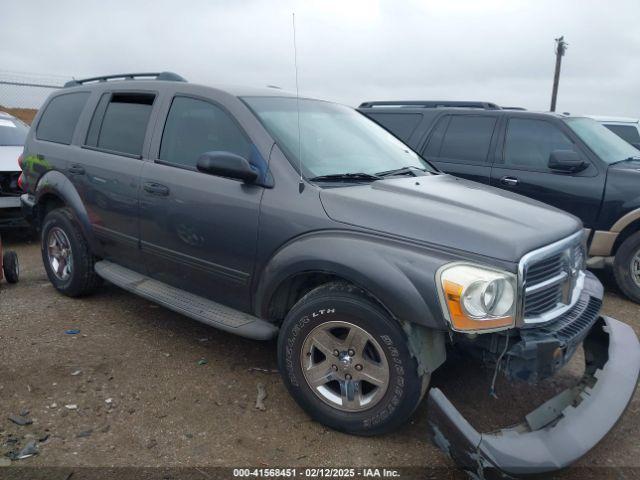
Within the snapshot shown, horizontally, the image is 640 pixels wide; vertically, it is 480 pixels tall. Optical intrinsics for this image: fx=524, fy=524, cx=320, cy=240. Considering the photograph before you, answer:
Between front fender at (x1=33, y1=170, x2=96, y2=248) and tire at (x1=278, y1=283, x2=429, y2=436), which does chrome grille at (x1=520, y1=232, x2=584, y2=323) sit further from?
front fender at (x1=33, y1=170, x2=96, y2=248)

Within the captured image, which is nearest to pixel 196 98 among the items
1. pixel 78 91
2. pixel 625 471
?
pixel 78 91

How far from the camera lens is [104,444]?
8.89 feet

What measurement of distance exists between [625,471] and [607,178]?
3.38 metres

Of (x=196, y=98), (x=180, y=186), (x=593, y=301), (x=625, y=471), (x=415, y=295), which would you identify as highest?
(x=196, y=98)

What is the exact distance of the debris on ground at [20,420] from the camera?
2853 millimetres

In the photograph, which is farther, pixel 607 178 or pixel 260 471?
pixel 607 178

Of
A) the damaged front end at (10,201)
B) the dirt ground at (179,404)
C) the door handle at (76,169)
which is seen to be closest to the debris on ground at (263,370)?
the dirt ground at (179,404)

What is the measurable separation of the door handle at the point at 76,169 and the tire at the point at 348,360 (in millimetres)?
2434

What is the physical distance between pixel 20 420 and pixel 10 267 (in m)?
2.62

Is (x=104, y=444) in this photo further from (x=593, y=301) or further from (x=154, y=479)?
(x=593, y=301)

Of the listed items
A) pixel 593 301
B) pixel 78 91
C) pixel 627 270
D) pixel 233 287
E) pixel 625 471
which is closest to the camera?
pixel 625 471

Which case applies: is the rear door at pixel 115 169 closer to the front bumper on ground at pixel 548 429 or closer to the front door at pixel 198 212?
the front door at pixel 198 212

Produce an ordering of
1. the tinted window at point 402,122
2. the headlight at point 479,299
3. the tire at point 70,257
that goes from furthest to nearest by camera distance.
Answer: the tinted window at point 402,122 → the tire at point 70,257 → the headlight at point 479,299

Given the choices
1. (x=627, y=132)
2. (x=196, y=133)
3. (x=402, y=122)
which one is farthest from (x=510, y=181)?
(x=627, y=132)
